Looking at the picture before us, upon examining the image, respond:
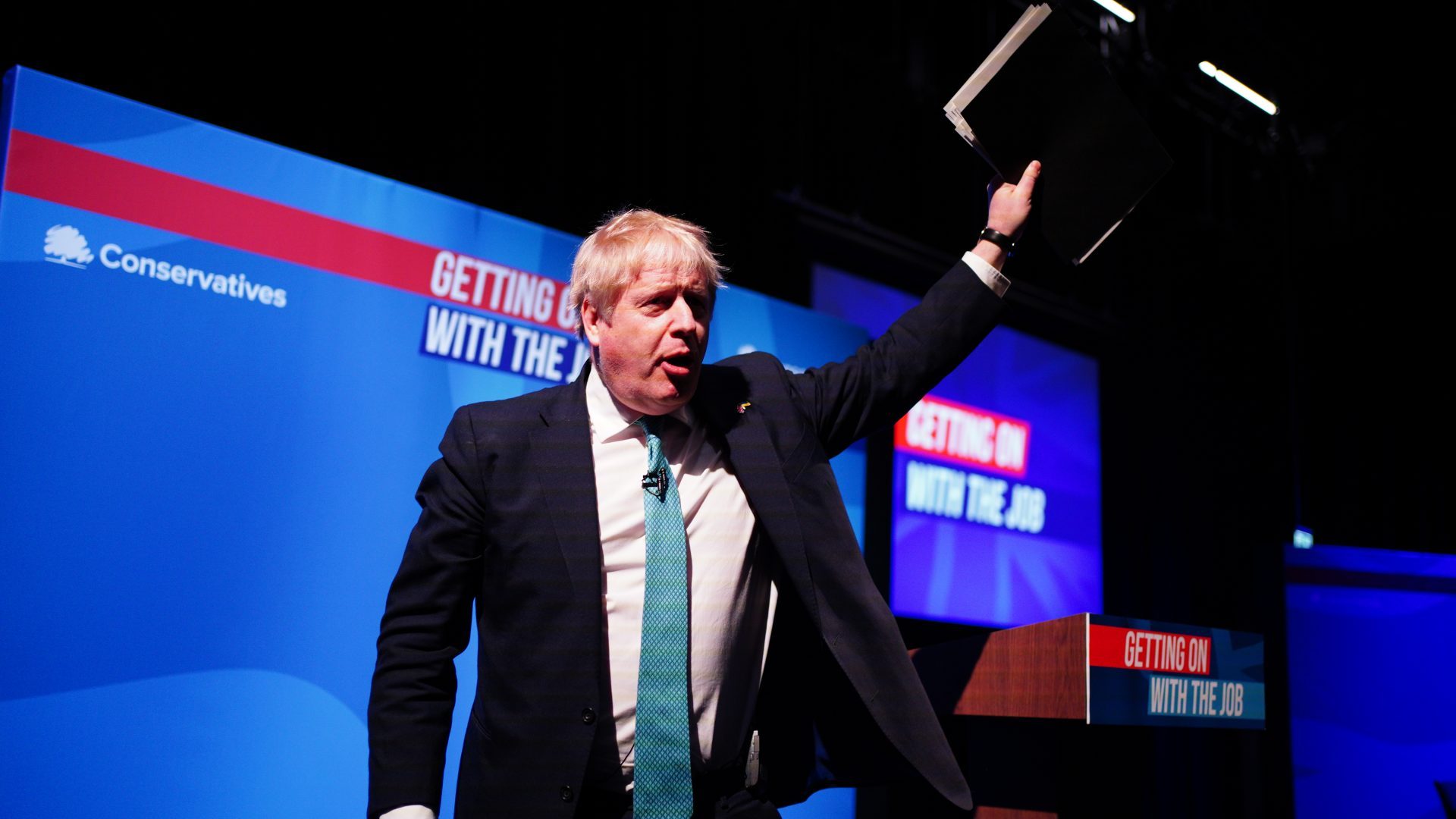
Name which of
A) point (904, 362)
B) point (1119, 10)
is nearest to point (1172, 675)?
point (904, 362)

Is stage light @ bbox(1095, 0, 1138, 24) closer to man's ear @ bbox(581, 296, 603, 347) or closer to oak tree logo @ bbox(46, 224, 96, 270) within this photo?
man's ear @ bbox(581, 296, 603, 347)

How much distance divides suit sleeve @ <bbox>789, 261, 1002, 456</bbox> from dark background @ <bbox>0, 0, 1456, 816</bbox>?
2268 millimetres

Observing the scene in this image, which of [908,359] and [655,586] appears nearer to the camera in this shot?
[655,586]

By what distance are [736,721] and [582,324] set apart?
0.70 metres

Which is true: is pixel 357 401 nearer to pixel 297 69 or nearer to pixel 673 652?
pixel 297 69

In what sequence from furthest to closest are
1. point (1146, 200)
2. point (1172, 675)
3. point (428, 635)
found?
point (1146, 200) → point (1172, 675) → point (428, 635)

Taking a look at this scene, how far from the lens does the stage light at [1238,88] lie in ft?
19.0

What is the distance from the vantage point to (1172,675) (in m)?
2.07

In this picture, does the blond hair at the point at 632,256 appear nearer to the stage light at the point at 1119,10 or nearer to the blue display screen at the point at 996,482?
the blue display screen at the point at 996,482

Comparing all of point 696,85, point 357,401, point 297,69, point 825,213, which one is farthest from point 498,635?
point 825,213

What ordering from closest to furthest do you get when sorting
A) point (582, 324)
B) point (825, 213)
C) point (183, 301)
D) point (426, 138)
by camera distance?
point (582, 324) → point (183, 301) → point (426, 138) → point (825, 213)

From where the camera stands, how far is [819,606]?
1.78m

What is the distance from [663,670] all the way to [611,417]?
45 centimetres

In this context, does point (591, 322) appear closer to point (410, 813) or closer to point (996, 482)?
point (410, 813)
